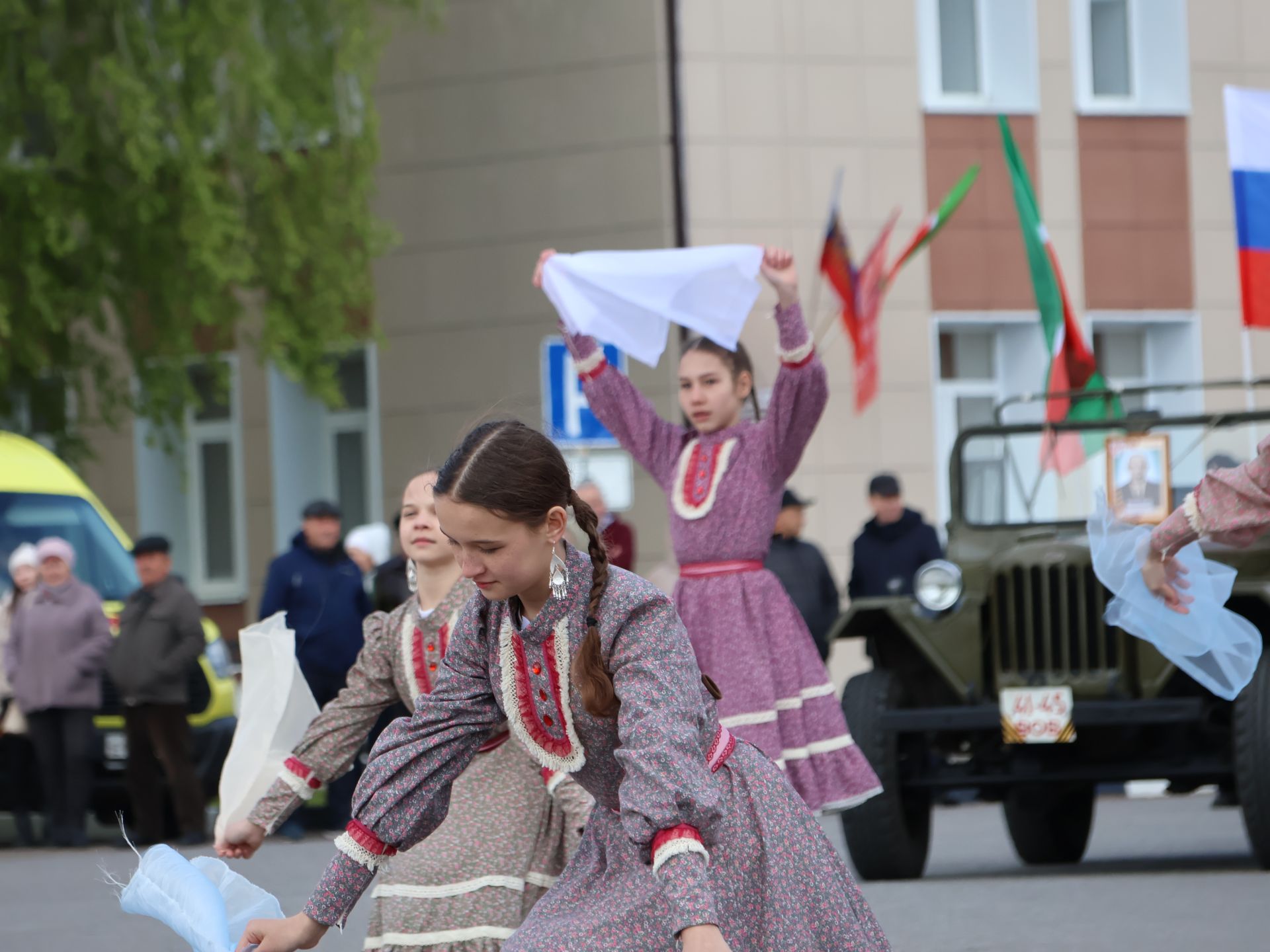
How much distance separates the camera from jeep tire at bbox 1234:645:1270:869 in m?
9.09

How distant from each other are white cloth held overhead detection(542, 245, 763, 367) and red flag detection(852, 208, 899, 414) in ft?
37.3

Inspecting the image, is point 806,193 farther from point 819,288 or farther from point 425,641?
point 425,641

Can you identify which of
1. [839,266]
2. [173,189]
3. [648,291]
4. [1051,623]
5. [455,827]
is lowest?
[455,827]

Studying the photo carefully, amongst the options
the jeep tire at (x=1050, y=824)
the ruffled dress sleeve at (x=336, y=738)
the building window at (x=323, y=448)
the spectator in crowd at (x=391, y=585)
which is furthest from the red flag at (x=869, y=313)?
the ruffled dress sleeve at (x=336, y=738)

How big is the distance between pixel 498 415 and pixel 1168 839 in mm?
8148

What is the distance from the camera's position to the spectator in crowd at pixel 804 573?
13.1m

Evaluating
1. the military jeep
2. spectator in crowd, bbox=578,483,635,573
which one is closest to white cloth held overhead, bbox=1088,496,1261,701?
the military jeep

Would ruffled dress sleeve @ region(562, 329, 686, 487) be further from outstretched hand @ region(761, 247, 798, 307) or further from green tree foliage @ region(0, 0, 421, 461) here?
green tree foliage @ region(0, 0, 421, 461)

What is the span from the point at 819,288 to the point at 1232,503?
44.1 ft

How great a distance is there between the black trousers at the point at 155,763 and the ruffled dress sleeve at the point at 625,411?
6.30 m

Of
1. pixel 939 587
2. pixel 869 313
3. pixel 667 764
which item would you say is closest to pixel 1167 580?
pixel 667 764

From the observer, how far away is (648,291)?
7.78 m

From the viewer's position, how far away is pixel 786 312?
7.29 meters

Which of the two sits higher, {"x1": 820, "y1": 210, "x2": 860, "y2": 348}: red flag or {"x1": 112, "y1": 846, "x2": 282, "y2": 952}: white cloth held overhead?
{"x1": 820, "y1": 210, "x2": 860, "y2": 348}: red flag
